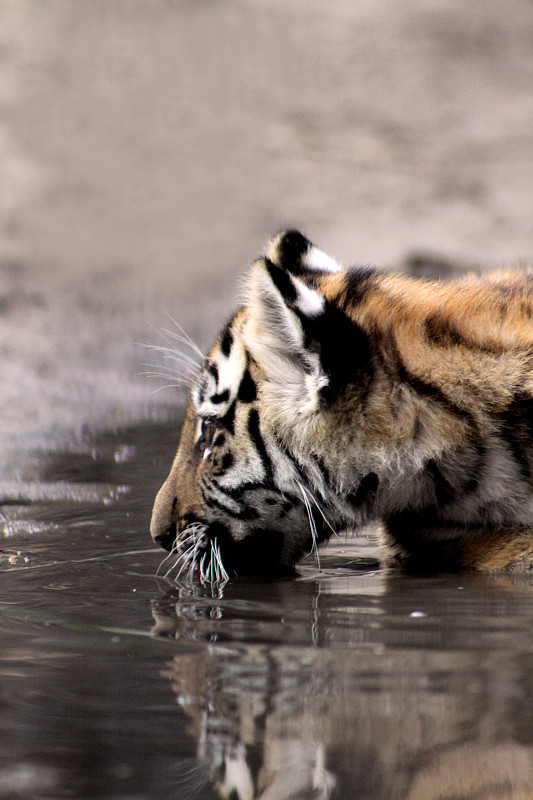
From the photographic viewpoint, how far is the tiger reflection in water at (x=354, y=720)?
1.73 meters

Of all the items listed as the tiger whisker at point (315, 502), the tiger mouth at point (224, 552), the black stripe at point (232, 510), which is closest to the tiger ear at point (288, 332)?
the tiger whisker at point (315, 502)

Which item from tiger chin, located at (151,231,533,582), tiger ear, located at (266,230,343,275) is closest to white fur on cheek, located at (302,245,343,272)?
tiger ear, located at (266,230,343,275)

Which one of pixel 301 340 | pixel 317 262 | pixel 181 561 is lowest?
pixel 181 561

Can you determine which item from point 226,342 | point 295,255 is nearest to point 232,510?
point 226,342

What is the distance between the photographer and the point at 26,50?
1278cm

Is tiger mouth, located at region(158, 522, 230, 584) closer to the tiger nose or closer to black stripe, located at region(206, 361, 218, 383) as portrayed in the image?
the tiger nose

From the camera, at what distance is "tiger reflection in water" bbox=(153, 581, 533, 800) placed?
5.66 feet

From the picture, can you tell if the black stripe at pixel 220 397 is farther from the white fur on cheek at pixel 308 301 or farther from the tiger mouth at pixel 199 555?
the white fur on cheek at pixel 308 301

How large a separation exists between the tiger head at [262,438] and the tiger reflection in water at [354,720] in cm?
77

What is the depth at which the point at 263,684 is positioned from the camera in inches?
86.7

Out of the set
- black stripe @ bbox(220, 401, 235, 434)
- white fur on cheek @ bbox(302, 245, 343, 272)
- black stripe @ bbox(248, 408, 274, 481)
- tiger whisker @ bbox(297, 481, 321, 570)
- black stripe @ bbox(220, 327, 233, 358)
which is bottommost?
tiger whisker @ bbox(297, 481, 321, 570)

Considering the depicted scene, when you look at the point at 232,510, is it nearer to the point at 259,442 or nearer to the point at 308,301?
the point at 259,442

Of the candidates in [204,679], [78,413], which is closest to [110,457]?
[78,413]

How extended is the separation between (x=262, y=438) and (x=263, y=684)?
48.4 inches
